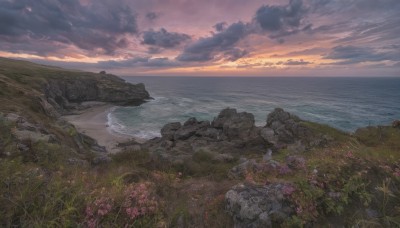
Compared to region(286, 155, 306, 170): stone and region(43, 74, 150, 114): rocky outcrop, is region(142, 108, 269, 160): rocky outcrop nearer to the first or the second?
region(286, 155, 306, 170): stone

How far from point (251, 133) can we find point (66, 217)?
31.7 meters

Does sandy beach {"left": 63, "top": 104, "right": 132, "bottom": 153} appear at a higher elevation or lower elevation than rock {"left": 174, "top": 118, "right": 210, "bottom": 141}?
lower

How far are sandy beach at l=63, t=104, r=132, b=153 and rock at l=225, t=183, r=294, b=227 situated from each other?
32.1m

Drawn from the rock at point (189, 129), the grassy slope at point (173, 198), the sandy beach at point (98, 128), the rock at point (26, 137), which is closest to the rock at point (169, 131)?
the rock at point (189, 129)

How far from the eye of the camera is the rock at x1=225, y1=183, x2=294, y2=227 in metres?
4.67

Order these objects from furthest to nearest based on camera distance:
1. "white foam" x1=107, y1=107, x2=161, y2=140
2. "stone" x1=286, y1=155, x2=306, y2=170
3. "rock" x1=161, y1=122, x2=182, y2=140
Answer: "white foam" x1=107, y1=107, x2=161, y2=140 < "rock" x1=161, y1=122, x2=182, y2=140 < "stone" x1=286, y1=155, x2=306, y2=170

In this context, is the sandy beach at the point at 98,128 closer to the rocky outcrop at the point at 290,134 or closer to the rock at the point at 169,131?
the rock at the point at 169,131

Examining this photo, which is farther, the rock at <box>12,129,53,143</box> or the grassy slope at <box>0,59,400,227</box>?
the rock at <box>12,129,53,143</box>

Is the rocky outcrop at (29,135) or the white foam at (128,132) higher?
the rocky outcrop at (29,135)

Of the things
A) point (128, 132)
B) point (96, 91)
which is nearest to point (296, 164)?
point (128, 132)

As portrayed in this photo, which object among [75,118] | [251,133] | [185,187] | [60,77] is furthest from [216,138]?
[60,77]

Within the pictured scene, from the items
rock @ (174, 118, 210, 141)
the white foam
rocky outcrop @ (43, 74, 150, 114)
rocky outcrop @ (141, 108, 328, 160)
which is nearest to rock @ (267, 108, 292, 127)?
rocky outcrop @ (141, 108, 328, 160)

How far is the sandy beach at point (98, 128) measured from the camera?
41803 mm

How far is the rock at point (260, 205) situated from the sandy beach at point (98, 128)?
105ft
